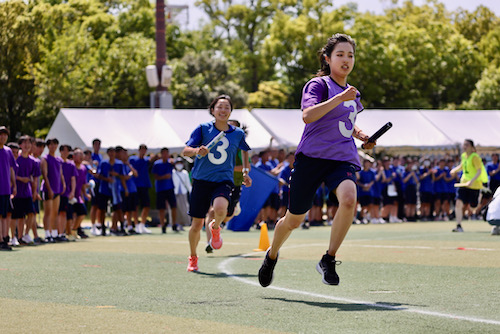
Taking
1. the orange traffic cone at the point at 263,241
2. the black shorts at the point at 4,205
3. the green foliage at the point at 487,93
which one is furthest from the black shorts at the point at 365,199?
the green foliage at the point at 487,93

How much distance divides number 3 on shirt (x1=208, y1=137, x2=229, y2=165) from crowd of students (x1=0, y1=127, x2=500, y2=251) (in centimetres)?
134

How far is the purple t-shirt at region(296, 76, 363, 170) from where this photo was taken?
7395 mm

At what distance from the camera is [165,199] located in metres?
21.7

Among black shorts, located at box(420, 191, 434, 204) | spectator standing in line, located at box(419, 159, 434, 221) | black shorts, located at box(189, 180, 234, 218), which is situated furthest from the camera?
black shorts, located at box(420, 191, 434, 204)

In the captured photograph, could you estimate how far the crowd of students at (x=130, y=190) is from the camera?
15.7m

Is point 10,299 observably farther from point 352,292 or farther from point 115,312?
point 352,292

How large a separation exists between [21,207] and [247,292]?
8.46 meters

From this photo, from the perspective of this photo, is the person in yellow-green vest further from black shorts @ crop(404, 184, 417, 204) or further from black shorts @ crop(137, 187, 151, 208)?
black shorts @ crop(404, 184, 417, 204)

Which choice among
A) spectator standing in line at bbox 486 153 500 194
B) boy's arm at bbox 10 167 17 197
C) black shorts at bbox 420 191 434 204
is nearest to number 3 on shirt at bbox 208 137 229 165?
boy's arm at bbox 10 167 17 197

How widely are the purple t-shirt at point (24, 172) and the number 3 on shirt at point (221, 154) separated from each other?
20.4ft

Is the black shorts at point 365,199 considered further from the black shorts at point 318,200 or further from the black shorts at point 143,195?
the black shorts at point 143,195

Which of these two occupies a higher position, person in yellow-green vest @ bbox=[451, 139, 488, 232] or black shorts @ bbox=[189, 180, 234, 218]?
black shorts @ bbox=[189, 180, 234, 218]

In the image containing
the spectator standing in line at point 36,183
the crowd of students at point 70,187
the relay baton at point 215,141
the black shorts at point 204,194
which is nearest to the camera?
the relay baton at point 215,141

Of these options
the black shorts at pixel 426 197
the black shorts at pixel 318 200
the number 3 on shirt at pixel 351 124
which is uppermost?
the number 3 on shirt at pixel 351 124
